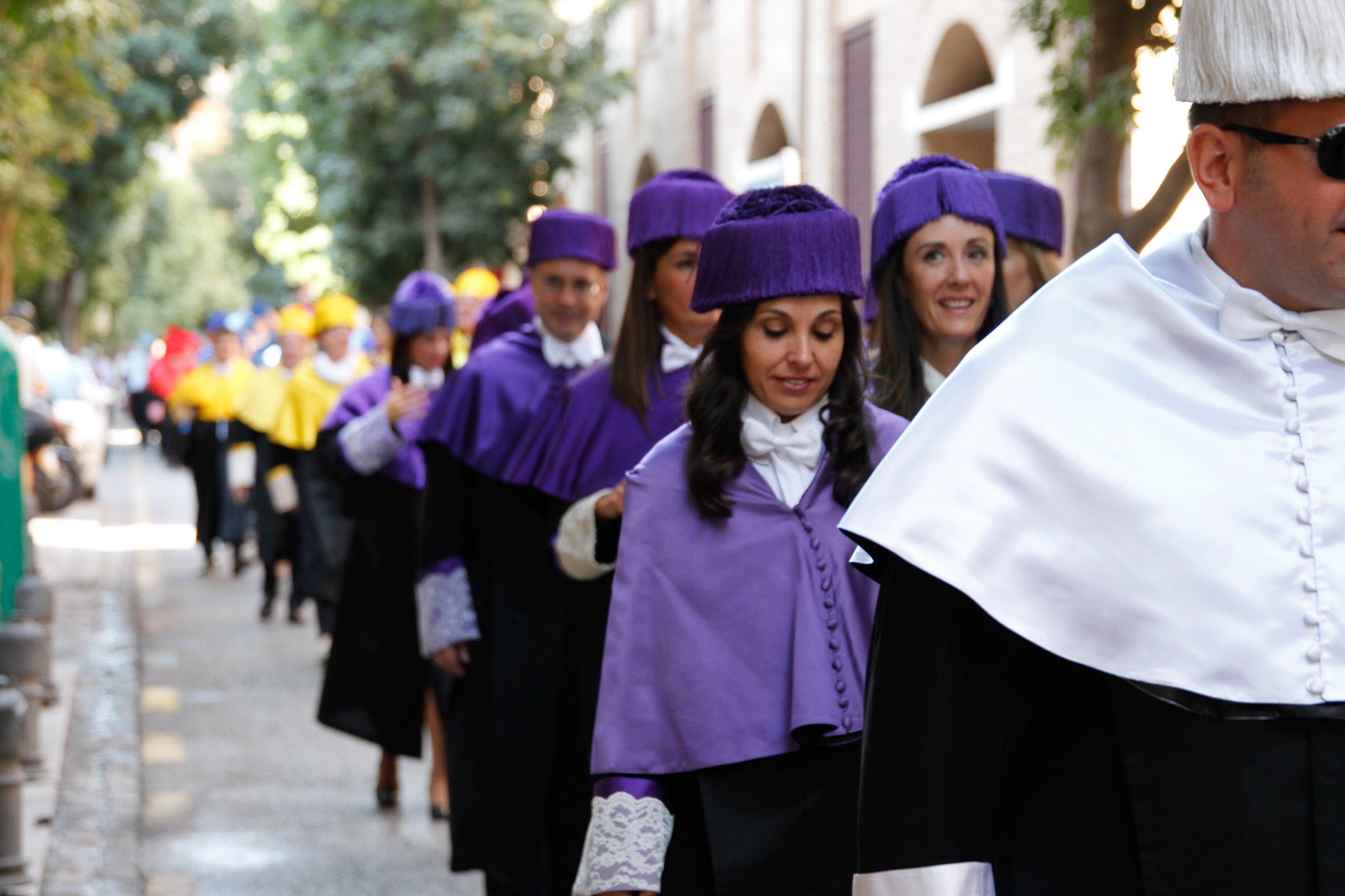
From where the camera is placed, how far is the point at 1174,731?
1.99 m

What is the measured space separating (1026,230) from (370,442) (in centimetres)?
384

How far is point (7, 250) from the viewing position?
26.9 meters

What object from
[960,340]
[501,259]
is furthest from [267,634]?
[501,259]

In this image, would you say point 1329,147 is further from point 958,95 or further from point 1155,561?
point 958,95

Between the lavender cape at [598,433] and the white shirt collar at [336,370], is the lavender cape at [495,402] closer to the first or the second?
the lavender cape at [598,433]

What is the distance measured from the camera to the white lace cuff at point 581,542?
4.26 metres

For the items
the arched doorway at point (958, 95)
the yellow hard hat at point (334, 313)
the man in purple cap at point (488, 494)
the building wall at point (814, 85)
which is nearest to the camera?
the man in purple cap at point (488, 494)

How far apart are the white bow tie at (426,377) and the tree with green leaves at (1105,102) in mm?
2778

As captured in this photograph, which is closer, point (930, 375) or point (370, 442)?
point (930, 375)

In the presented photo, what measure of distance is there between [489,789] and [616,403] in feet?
4.09

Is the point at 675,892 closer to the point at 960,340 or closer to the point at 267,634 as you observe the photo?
the point at 960,340

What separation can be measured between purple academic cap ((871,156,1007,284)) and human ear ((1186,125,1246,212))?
2.11m

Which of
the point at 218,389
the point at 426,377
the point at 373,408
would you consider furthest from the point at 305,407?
the point at 218,389

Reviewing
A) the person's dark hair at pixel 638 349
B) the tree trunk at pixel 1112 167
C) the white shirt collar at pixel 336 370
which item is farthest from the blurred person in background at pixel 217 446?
the person's dark hair at pixel 638 349
